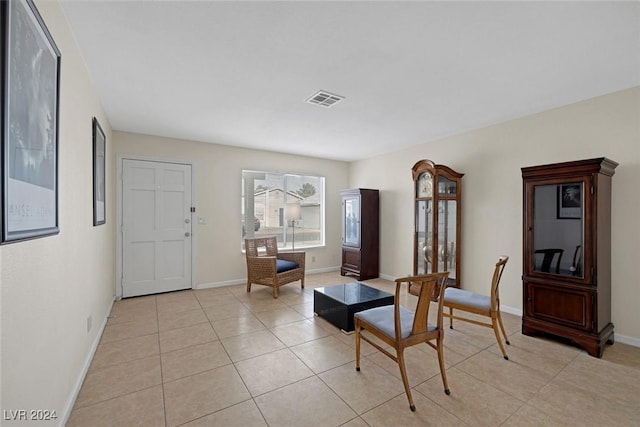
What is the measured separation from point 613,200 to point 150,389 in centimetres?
443

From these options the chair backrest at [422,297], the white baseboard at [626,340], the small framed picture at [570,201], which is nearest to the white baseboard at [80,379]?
the chair backrest at [422,297]

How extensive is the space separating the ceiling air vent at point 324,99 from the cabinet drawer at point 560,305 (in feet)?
9.11

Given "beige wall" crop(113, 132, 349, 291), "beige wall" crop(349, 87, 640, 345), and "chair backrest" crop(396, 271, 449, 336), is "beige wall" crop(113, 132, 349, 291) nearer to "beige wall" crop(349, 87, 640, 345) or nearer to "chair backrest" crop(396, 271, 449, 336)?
"beige wall" crop(349, 87, 640, 345)

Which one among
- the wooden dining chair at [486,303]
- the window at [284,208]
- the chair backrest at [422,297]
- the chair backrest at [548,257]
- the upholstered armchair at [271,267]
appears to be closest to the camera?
the chair backrest at [422,297]

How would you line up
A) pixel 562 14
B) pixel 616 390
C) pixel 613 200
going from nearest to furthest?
pixel 562 14 < pixel 616 390 < pixel 613 200

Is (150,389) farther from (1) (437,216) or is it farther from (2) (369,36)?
(1) (437,216)

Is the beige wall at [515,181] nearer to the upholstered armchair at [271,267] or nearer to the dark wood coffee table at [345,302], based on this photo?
the dark wood coffee table at [345,302]

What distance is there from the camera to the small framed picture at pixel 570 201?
2648 millimetres

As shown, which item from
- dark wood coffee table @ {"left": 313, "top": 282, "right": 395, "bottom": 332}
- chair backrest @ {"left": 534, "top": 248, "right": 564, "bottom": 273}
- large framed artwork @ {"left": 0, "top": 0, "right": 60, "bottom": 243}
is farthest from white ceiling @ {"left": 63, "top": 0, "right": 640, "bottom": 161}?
dark wood coffee table @ {"left": 313, "top": 282, "right": 395, "bottom": 332}

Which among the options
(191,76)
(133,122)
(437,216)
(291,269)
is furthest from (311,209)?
(191,76)

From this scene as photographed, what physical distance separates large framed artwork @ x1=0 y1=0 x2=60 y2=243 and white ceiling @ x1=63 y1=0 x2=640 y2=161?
59cm

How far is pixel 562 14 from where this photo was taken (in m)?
1.71

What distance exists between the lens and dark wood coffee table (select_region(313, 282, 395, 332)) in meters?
2.99

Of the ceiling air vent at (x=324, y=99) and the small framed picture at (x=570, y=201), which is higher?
the ceiling air vent at (x=324, y=99)
